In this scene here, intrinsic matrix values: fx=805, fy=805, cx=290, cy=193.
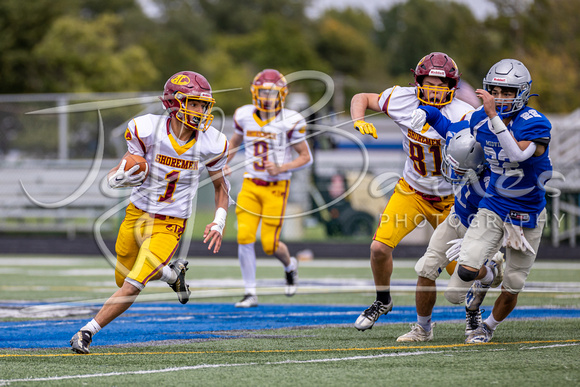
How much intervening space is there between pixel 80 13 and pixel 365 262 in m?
47.2

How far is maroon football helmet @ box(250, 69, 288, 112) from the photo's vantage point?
27.9 ft

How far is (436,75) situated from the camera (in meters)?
6.03

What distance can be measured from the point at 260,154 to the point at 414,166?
2582mm

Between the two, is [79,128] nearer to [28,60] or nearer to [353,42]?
[28,60]

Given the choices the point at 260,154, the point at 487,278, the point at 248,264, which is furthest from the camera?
→ the point at 260,154

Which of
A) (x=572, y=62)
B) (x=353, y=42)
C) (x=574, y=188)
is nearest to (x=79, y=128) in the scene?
(x=574, y=188)

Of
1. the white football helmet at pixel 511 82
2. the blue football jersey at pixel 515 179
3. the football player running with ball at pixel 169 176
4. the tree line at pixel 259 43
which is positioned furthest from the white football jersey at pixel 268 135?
the tree line at pixel 259 43

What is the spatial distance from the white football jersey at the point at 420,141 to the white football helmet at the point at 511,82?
0.82 metres

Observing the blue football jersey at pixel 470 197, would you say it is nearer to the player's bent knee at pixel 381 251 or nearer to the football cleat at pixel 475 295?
the football cleat at pixel 475 295

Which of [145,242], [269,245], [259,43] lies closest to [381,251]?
[145,242]

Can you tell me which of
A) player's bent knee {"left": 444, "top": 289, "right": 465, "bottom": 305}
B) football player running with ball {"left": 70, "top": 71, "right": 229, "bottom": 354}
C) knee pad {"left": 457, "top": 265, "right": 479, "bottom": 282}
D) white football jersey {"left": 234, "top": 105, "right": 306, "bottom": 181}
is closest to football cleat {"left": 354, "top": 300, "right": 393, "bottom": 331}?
player's bent knee {"left": 444, "top": 289, "right": 465, "bottom": 305}

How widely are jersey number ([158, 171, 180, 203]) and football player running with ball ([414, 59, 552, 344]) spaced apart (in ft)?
6.76

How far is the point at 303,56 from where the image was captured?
57.0 m

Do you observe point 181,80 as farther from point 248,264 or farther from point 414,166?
point 248,264
